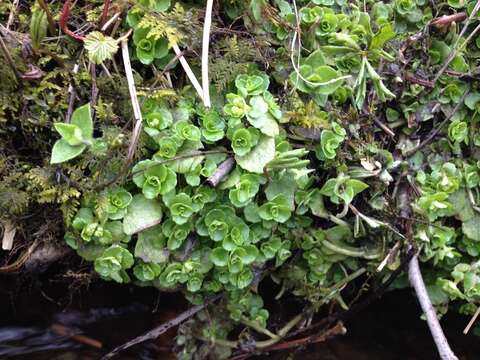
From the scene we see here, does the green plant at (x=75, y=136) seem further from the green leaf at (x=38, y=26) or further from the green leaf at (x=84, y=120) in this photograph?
the green leaf at (x=38, y=26)

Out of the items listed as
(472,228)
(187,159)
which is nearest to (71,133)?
(187,159)

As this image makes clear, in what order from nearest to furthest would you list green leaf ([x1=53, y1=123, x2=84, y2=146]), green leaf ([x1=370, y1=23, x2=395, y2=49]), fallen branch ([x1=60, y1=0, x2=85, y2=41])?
green leaf ([x1=53, y1=123, x2=84, y2=146]) < fallen branch ([x1=60, y1=0, x2=85, y2=41]) < green leaf ([x1=370, y1=23, x2=395, y2=49])

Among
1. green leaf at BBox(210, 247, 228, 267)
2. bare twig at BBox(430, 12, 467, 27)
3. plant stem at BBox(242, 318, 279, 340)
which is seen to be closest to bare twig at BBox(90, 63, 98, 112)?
green leaf at BBox(210, 247, 228, 267)

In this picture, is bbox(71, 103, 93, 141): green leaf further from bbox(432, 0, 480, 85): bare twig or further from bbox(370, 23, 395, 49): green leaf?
bbox(432, 0, 480, 85): bare twig

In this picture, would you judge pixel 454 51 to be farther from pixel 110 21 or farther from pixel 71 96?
pixel 71 96

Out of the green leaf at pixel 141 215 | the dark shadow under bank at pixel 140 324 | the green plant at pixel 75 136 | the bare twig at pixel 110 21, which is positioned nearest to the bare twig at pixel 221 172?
the green leaf at pixel 141 215

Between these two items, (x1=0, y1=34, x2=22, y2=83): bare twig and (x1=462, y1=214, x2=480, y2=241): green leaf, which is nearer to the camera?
(x1=0, y1=34, x2=22, y2=83): bare twig

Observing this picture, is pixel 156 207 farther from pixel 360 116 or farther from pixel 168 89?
pixel 360 116

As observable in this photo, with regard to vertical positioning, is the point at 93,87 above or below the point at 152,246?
above
